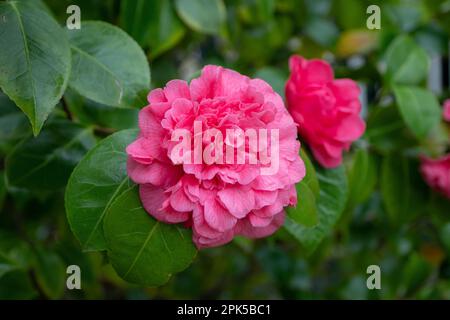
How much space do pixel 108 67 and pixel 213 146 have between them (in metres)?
0.19

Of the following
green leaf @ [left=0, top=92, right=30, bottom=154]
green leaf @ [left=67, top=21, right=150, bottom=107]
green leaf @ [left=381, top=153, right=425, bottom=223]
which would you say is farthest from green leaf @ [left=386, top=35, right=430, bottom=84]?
green leaf @ [left=0, top=92, right=30, bottom=154]

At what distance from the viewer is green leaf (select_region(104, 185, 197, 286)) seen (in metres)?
0.54

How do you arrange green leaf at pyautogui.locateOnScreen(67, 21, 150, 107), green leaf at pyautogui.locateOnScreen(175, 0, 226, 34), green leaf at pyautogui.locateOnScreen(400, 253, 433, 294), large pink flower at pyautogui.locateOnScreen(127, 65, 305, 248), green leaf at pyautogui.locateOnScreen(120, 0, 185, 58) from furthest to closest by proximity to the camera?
green leaf at pyautogui.locateOnScreen(400, 253, 433, 294), green leaf at pyautogui.locateOnScreen(175, 0, 226, 34), green leaf at pyautogui.locateOnScreen(120, 0, 185, 58), green leaf at pyautogui.locateOnScreen(67, 21, 150, 107), large pink flower at pyautogui.locateOnScreen(127, 65, 305, 248)

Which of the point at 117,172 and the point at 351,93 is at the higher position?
the point at 351,93

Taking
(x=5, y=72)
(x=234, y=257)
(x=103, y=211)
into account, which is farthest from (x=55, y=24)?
(x=234, y=257)

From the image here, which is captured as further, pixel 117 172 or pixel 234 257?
pixel 234 257

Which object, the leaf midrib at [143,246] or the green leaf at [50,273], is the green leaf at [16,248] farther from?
the leaf midrib at [143,246]

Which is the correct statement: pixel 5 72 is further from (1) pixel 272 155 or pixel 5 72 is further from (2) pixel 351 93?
(2) pixel 351 93

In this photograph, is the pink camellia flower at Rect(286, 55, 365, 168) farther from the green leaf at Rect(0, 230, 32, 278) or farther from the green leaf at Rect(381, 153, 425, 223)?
the green leaf at Rect(0, 230, 32, 278)

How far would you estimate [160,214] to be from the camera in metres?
0.53

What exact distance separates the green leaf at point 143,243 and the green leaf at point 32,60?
0.11 m

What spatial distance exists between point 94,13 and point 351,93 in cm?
45

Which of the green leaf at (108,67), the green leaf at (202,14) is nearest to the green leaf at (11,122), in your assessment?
the green leaf at (108,67)

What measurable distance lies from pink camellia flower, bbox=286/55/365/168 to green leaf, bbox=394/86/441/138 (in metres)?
0.18
